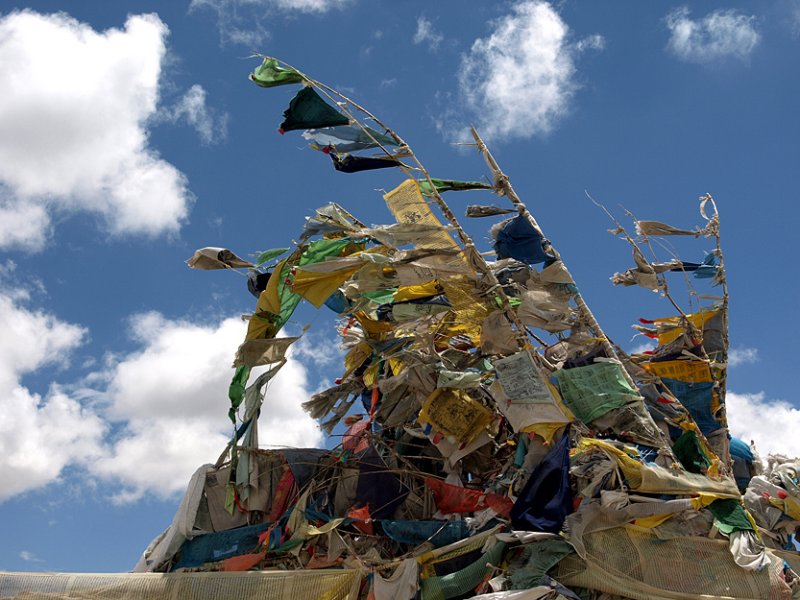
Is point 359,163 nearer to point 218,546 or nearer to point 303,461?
point 303,461

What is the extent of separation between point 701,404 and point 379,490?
552 centimetres

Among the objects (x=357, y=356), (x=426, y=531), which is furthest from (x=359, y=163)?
(x=426, y=531)

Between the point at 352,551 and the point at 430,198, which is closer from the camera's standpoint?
the point at 352,551

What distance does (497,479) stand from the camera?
13.4 metres

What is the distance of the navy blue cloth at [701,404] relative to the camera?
1457 centimetres

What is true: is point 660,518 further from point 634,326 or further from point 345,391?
point 345,391

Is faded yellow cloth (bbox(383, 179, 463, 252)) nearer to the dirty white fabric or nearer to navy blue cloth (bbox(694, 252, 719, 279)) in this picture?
navy blue cloth (bbox(694, 252, 719, 279))

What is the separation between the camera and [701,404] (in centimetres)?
1458

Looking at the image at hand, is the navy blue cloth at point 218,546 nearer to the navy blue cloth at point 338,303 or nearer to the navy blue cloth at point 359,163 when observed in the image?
the navy blue cloth at point 338,303

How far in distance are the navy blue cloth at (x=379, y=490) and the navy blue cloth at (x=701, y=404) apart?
4.92 metres

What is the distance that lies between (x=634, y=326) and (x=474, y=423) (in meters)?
3.73

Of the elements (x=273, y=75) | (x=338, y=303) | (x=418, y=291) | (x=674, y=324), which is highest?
(x=273, y=75)

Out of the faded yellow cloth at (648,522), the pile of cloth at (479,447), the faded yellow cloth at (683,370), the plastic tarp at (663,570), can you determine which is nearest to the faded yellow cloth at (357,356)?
the pile of cloth at (479,447)

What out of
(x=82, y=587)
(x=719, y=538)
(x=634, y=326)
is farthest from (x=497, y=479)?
Result: (x=82, y=587)
